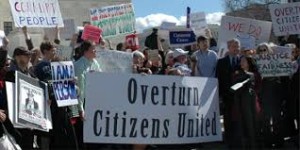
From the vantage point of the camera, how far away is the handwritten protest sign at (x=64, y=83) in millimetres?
8914

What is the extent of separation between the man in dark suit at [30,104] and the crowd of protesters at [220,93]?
0.85 feet

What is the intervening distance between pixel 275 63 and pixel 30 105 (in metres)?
4.24

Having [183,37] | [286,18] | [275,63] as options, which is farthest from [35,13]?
[286,18]

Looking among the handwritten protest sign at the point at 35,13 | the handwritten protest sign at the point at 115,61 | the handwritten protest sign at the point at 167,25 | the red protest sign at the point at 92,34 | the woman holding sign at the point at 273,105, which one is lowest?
the woman holding sign at the point at 273,105

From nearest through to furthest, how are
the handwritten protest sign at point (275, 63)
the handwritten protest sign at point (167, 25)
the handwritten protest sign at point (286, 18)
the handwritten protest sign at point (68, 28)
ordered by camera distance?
the handwritten protest sign at point (275, 63) → the handwritten protest sign at point (286, 18) → the handwritten protest sign at point (68, 28) → the handwritten protest sign at point (167, 25)

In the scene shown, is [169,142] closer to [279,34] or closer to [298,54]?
[298,54]

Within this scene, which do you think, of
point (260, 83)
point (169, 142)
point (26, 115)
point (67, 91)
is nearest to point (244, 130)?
point (260, 83)

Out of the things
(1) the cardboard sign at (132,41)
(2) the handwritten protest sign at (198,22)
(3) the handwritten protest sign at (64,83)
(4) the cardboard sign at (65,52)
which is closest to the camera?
(3) the handwritten protest sign at (64,83)

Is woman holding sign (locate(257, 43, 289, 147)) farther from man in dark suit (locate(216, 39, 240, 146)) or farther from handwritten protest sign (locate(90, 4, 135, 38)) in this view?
handwritten protest sign (locate(90, 4, 135, 38))

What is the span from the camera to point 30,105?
327 inches

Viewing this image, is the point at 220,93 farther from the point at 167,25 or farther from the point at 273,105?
the point at 167,25

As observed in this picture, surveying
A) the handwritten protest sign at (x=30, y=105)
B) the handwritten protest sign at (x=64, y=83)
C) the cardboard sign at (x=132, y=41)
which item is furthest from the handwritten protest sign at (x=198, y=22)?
the handwritten protest sign at (x=30, y=105)

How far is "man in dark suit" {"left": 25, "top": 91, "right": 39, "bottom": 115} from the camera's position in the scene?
27.0ft

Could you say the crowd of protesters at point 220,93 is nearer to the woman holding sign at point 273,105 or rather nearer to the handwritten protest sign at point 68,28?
the woman holding sign at point 273,105
